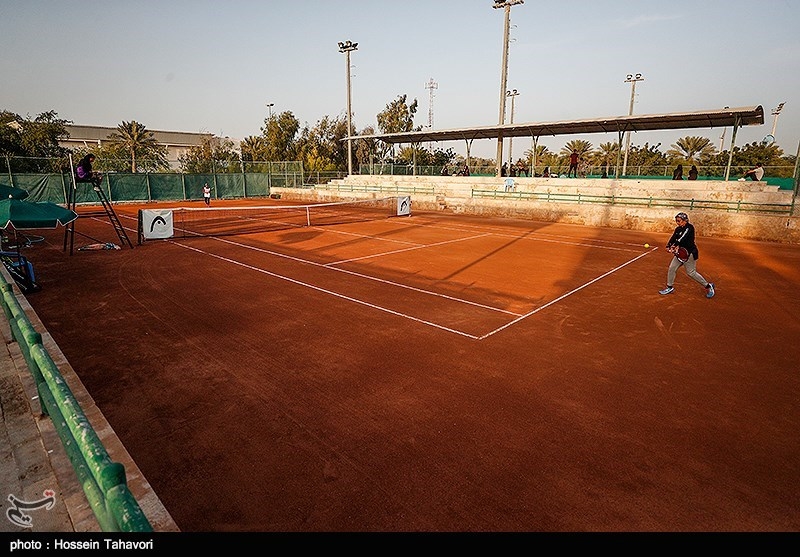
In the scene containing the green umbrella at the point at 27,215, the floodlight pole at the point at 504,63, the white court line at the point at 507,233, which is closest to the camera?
the green umbrella at the point at 27,215

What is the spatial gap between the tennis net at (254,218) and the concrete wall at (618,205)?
4.99m

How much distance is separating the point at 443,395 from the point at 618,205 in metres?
23.9

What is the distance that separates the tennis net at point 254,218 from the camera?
2004 cm

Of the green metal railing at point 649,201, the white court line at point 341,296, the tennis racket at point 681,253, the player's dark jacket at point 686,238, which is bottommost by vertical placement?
the white court line at point 341,296

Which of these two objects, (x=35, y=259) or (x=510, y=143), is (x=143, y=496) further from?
(x=510, y=143)

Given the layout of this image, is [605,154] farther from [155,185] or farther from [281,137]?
[155,185]

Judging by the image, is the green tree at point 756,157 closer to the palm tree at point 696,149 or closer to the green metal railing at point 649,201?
the palm tree at point 696,149

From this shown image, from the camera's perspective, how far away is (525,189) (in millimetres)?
33406

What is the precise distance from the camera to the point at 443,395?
5.75 metres

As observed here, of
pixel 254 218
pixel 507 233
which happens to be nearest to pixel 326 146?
pixel 254 218

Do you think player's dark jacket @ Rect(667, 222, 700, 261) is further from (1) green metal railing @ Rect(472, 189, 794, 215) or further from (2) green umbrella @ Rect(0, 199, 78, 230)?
(2) green umbrella @ Rect(0, 199, 78, 230)

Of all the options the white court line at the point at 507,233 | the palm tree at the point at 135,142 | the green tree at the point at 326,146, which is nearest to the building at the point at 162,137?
the palm tree at the point at 135,142

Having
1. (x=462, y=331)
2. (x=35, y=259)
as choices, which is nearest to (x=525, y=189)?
(x=462, y=331)
